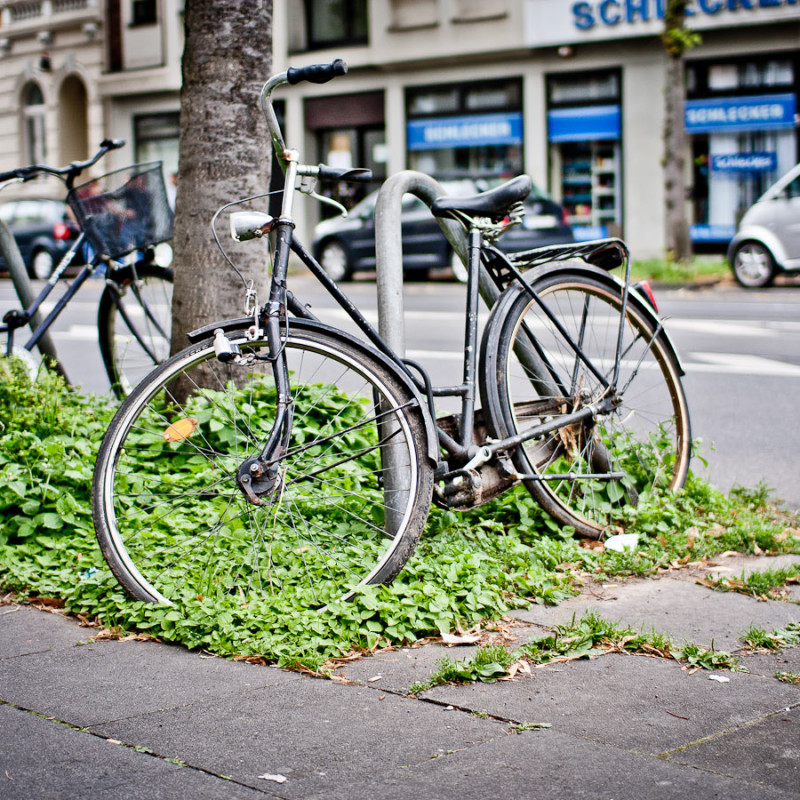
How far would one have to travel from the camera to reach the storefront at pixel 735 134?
929 inches

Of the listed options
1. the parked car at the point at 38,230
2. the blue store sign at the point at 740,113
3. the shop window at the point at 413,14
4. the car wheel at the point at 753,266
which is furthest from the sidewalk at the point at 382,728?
the shop window at the point at 413,14

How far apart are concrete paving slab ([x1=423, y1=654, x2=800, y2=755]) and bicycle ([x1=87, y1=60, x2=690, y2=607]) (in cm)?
68

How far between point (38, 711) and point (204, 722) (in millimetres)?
424

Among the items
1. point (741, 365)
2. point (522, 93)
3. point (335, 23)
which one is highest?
point (335, 23)

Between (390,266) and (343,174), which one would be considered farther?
(390,266)

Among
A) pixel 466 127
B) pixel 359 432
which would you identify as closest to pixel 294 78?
pixel 359 432

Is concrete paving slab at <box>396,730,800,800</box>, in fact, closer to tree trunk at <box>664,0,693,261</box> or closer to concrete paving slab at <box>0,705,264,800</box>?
concrete paving slab at <box>0,705,264,800</box>

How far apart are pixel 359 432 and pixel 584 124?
858 inches

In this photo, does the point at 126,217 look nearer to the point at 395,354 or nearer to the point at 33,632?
the point at 395,354

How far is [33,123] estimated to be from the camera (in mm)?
34156

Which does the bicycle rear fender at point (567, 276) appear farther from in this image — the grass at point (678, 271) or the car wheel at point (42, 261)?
the car wheel at point (42, 261)

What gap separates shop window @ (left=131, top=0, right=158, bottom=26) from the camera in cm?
3117

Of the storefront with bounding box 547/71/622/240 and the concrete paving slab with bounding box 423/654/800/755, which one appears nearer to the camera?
the concrete paving slab with bounding box 423/654/800/755

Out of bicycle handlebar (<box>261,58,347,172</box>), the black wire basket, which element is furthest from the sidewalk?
the black wire basket
